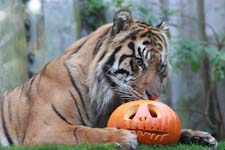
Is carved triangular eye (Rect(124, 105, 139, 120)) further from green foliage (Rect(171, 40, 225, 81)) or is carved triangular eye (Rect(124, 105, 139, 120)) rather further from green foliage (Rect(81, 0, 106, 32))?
green foliage (Rect(81, 0, 106, 32))

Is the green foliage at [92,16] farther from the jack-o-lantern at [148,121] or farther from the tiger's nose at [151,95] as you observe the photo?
the jack-o-lantern at [148,121]

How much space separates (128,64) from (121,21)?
280 mm

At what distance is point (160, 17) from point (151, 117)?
2.77 meters

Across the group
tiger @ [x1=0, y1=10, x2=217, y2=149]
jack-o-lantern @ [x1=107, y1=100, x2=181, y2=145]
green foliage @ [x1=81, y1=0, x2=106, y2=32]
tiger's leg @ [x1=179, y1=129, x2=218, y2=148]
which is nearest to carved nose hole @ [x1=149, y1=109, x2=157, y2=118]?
jack-o-lantern @ [x1=107, y1=100, x2=181, y2=145]

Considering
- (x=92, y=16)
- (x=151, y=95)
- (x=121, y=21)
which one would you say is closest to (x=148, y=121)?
(x=151, y=95)

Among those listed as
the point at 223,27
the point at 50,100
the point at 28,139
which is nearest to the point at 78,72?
the point at 50,100

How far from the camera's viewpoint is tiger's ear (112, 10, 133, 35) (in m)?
4.45

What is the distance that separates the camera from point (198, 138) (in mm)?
4332

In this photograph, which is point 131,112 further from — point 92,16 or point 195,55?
point 92,16

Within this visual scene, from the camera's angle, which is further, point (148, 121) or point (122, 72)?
point (122, 72)

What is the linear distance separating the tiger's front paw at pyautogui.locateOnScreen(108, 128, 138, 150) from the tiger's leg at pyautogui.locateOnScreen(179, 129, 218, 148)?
0.49 m

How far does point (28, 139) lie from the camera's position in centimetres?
443

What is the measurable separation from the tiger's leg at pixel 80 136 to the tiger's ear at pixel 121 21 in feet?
2.27

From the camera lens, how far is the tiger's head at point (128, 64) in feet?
14.3
